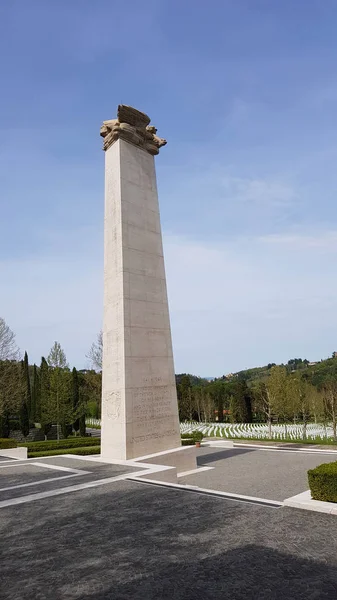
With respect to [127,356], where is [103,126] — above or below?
above

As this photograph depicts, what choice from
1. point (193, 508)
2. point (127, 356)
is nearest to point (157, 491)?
point (193, 508)

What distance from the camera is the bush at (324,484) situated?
26.3 ft

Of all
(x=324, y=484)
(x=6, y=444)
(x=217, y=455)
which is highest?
(x=6, y=444)

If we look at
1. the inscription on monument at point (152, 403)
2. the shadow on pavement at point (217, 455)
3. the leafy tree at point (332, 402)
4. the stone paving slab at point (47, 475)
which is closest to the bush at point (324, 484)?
the stone paving slab at point (47, 475)

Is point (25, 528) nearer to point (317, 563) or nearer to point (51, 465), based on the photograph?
point (317, 563)

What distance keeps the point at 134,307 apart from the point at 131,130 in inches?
325

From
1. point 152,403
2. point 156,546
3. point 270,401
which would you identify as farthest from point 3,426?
point 156,546

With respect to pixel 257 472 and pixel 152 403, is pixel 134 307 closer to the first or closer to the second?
pixel 152 403

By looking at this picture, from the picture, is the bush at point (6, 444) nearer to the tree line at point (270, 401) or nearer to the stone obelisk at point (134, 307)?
the stone obelisk at point (134, 307)

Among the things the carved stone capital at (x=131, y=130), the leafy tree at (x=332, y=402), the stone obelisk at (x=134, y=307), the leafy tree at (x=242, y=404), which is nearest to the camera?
the stone obelisk at (x=134, y=307)

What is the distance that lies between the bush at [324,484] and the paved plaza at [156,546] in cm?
68

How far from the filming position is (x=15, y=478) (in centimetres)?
1262

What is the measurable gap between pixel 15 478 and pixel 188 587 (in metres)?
9.57

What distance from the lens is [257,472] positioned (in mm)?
16125
